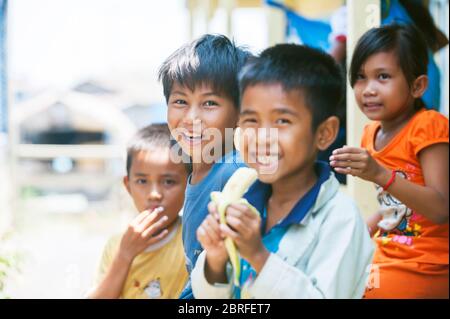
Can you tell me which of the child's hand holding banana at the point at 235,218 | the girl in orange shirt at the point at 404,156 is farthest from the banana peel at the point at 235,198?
the girl in orange shirt at the point at 404,156

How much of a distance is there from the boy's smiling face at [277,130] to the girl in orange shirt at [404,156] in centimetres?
41

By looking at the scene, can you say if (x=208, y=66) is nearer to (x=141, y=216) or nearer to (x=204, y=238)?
(x=204, y=238)

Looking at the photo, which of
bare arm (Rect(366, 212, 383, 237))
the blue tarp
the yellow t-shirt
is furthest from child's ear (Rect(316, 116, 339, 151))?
the blue tarp

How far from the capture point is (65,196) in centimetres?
587

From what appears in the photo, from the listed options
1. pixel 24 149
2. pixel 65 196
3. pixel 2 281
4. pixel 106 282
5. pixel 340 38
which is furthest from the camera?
pixel 65 196

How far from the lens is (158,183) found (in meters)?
1.69

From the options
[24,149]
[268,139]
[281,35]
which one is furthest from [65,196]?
[268,139]

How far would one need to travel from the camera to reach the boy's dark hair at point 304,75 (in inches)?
44.6

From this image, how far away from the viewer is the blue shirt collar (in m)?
1.13

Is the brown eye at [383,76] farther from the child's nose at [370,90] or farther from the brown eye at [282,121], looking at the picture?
the brown eye at [282,121]

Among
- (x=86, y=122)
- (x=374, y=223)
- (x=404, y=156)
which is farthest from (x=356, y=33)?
(x=86, y=122)

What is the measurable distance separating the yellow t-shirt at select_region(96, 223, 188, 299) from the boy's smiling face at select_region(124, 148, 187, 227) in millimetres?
69

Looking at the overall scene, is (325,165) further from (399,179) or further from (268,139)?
(399,179)

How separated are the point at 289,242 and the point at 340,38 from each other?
1266 millimetres
